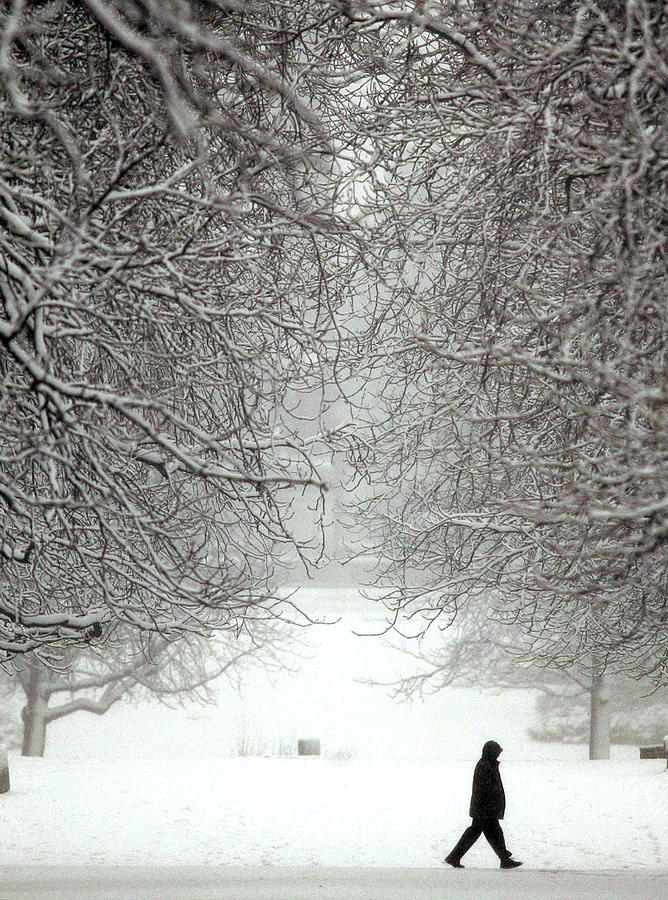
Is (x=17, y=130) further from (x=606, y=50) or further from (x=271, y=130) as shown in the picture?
(x=606, y=50)

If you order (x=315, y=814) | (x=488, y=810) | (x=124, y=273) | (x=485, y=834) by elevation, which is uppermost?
(x=124, y=273)

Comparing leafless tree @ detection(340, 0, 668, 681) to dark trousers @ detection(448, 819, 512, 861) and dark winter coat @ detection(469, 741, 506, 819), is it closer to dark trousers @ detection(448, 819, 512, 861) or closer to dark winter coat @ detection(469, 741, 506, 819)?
dark winter coat @ detection(469, 741, 506, 819)

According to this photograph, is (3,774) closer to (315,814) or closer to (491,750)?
(315,814)

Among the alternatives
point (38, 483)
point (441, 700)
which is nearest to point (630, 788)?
point (38, 483)

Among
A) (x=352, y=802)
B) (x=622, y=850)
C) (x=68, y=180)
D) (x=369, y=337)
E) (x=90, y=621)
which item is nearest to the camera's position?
(x=68, y=180)

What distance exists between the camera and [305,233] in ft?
24.2

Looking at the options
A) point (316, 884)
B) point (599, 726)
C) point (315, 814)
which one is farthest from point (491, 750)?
point (599, 726)

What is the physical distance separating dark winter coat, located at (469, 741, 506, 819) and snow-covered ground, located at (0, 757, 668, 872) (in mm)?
894

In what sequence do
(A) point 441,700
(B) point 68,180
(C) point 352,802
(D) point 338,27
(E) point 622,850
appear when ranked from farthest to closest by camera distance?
(A) point 441,700
(C) point 352,802
(E) point 622,850
(D) point 338,27
(B) point 68,180

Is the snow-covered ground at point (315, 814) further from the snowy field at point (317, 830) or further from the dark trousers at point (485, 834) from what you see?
the dark trousers at point (485, 834)

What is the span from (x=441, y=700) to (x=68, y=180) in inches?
887

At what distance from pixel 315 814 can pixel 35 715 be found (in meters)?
9.14

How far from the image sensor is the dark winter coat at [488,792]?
9.84 meters

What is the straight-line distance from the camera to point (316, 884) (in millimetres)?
9062
